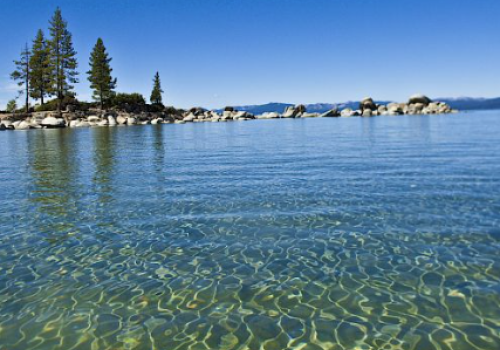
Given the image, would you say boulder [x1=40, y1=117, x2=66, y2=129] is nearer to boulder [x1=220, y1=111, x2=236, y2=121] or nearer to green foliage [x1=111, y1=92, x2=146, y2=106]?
green foliage [x1=111, y1=92, x2=146, y2=106]

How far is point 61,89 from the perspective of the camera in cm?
8538

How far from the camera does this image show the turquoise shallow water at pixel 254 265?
4.99 metres

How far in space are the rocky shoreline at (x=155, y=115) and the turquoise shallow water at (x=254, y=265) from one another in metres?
65.9

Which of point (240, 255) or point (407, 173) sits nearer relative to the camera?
point (240, 255)

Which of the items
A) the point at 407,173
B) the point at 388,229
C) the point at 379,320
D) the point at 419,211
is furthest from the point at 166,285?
the point at 407,173

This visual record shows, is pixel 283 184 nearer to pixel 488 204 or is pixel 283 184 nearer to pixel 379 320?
pixel 488 204

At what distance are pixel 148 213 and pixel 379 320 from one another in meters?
Result: 7.19

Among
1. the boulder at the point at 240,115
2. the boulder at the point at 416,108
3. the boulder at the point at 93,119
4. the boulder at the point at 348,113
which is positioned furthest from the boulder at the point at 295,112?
the boulder at the point at 93,119

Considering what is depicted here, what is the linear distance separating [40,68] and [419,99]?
117224mm

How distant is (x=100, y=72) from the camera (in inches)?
3617

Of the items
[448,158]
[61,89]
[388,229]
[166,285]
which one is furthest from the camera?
[61,89]

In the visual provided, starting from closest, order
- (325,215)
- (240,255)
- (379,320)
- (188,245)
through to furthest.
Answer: (379,320), (240,255), (188,245), (325,215)

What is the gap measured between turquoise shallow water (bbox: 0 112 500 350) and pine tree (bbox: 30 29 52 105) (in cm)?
Answer: 8203

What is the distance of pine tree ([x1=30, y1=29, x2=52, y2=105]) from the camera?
3285 inches
